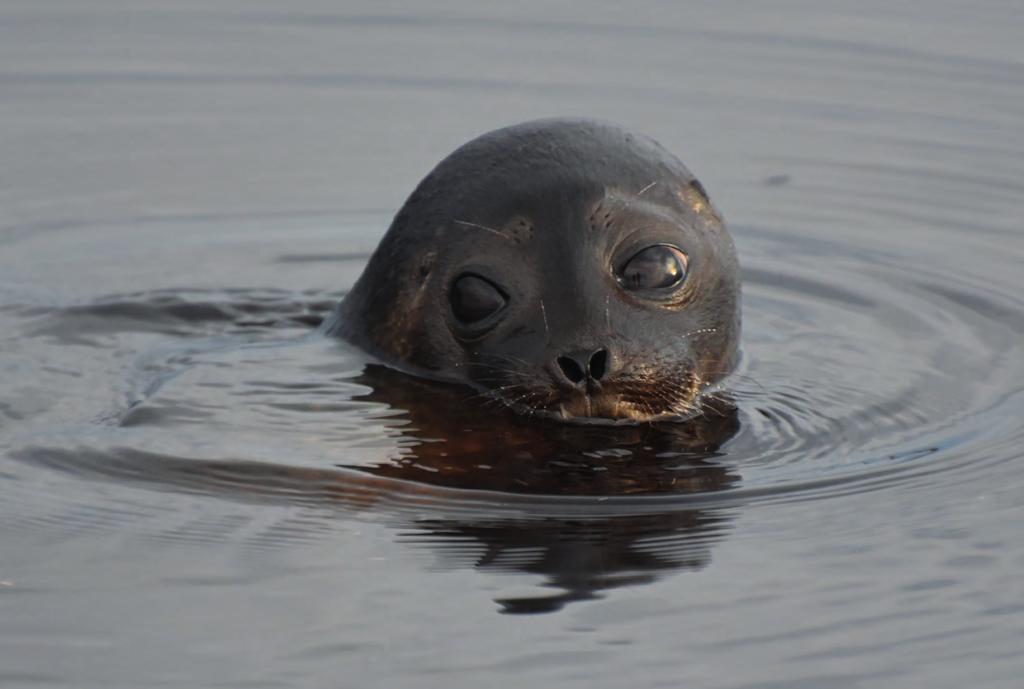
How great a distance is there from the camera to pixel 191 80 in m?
12.2

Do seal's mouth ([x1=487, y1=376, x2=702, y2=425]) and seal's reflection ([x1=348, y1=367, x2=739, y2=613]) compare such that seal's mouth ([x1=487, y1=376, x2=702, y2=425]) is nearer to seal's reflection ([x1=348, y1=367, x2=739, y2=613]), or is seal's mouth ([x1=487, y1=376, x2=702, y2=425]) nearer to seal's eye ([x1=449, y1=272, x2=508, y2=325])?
seal's reflection ([x1=348, y1=367, x2=739, y2=613])

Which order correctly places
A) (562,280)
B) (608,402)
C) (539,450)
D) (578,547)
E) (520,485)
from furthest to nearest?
(562,280) → (608,402) → (539,450) → (520,485) → (578,547)

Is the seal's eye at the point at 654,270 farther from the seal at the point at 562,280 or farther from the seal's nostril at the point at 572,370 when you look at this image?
the seal's nostril at the point at 572,370

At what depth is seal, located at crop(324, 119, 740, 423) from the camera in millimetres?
6840

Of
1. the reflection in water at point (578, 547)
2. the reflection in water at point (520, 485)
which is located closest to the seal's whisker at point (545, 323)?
the reflection in water at point (520, 485)

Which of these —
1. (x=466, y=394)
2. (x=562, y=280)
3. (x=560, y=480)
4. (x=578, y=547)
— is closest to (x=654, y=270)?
(x=562, y=280)

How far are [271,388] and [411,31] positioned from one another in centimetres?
608

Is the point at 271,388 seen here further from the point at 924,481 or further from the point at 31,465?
the point at 924,481

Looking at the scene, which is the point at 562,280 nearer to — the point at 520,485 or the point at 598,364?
the point at 598,364

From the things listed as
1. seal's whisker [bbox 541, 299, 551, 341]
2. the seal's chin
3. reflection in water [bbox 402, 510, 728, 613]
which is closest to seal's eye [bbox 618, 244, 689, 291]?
seal's whisker [bbox 541, 299, 551, 341]

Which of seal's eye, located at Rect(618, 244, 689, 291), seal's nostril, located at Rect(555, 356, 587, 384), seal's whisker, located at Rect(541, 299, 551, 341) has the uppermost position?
seal's eye, located at Rect(618, 244, 689, 291)

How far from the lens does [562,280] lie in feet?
22.8

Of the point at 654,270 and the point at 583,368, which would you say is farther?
the point at 654,270

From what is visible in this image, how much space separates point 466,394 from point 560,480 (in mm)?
1020
